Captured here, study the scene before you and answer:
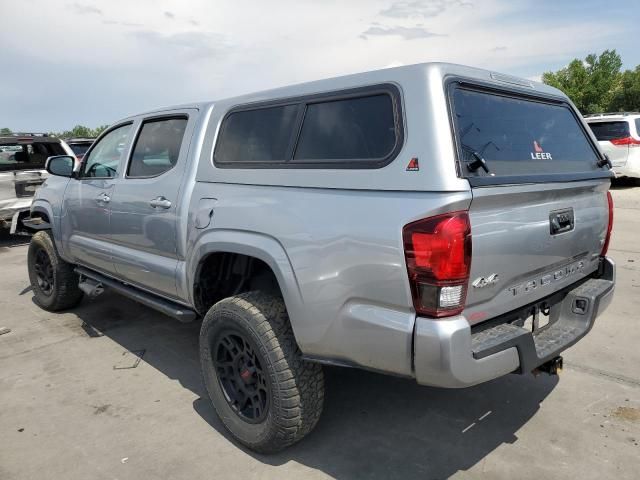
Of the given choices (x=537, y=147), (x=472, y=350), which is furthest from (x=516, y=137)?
(x=472, y=350)

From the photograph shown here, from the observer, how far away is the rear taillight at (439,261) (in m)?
2.10

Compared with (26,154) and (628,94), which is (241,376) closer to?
(26,154)

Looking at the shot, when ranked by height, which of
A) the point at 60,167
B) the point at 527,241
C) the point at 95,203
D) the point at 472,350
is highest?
the point at 60,167

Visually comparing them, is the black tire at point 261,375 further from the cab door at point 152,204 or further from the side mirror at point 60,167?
the side mirror at point 60,167

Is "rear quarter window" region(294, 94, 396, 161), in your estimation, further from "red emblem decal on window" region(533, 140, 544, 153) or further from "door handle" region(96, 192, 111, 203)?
"door handle" region(96, 192, 111, 203)

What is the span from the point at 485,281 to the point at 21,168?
27.5 ft

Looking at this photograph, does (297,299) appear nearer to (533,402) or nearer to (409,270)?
(409,270)

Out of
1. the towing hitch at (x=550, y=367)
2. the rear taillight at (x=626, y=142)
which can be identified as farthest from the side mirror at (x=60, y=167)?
the rear taillight at (x=626, y=142)

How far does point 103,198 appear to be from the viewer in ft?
13.6

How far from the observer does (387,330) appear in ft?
7.32

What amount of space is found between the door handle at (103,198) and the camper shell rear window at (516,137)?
112 inches

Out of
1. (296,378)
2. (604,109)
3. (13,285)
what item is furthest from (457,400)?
(604,109)

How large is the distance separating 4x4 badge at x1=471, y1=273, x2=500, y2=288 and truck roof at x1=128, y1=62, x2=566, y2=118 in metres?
0.89

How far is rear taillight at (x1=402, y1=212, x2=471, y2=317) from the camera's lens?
210cm
